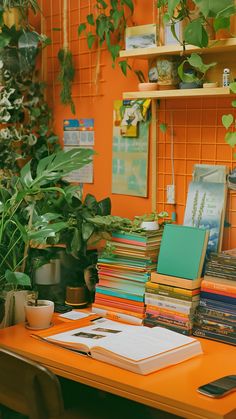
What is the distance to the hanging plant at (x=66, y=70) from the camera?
301 centimetres

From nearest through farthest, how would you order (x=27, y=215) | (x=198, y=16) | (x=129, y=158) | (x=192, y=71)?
(x=198, y=16) → (x=192, y=71) → (x=27, y=215) → (x=129, y=158)

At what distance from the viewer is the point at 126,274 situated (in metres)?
2.49

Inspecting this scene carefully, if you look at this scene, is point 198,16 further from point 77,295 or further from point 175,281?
point 77,295

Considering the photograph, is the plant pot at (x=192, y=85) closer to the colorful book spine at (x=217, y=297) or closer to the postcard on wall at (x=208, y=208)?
the postcard on wall at (x=208, y=208)

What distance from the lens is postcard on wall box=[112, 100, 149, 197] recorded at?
2.78 meters

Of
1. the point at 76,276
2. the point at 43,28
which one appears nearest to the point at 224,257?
the point at 76,276

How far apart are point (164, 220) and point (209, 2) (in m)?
0.95

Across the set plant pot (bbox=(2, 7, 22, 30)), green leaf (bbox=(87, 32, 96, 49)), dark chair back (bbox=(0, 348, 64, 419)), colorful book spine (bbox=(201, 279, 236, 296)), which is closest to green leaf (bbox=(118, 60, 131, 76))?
green leaf (bbox=(87, 32, 96, 49))

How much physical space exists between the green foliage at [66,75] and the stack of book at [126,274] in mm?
835

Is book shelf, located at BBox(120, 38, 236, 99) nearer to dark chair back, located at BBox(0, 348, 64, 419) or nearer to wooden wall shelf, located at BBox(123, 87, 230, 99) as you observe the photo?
wooden wall shelf, located at BBox(123, 87, 230, 99)

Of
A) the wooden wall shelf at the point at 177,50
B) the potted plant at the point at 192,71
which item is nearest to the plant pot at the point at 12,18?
the wooden wall shelf at the point at 177,50

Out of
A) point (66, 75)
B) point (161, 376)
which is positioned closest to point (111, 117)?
point (66, 75)

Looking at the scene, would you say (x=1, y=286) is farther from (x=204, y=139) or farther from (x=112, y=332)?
(x=204, y=139)

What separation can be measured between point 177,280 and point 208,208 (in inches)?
13.1
